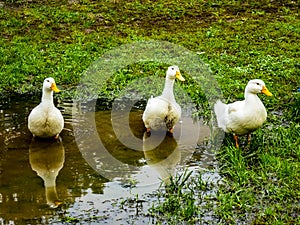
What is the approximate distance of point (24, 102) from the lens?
982cm

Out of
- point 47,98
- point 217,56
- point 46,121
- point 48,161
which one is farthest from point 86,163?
point 217,56

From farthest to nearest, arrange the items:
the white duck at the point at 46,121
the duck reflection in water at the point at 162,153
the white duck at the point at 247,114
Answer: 1. the white duck at the point at 46,121
2. the white duck at the point at 247,114
3. the duck reflection in water at the point at 162,153

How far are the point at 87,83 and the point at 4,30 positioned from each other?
4.41 meters

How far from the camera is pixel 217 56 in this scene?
41.5 feet

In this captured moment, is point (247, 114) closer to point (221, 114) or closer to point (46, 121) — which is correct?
point (221, 114)

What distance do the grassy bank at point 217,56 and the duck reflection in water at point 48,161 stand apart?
1323 mm

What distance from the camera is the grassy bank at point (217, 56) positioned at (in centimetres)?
637

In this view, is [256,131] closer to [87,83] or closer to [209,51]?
[87,83]

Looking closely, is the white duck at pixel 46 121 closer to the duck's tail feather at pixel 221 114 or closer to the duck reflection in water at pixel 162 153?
the duck reflection in water at pixel 162 153

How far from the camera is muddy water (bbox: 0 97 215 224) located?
6125 millimetres

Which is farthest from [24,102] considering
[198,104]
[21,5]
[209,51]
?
[21,5]

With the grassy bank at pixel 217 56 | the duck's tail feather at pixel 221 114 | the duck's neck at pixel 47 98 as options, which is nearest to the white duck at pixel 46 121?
the duck's neck at pixel 47 98

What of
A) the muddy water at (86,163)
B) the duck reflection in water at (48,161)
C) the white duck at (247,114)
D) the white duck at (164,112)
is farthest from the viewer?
the white duck at (164,112)

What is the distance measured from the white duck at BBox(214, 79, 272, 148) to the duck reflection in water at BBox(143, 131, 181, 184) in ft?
2.74
